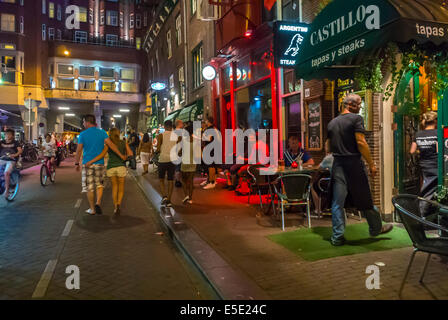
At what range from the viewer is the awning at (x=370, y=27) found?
5117 millimetres

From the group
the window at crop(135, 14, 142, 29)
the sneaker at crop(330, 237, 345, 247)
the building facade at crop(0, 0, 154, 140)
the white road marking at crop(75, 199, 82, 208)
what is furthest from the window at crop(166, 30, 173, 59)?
the window at crop(135, 14, 142, 29)

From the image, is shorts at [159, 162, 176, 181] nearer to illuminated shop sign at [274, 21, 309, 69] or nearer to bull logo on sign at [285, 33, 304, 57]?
illuminated shop sign at [274, 21, 309, 69]

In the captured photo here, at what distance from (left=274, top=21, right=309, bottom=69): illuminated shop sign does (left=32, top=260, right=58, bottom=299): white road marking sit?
6254 mm

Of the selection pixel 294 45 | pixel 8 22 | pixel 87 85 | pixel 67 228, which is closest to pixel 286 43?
pixel 294 45

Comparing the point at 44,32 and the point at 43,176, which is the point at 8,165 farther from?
the point at 44,32

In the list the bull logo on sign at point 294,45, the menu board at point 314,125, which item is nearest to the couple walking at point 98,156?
the menu board at point 314,125

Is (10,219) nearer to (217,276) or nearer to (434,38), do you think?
(217,276)

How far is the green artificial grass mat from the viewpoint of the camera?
505 cm

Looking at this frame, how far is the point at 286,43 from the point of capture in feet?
29.2

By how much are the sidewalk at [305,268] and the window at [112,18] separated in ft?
177

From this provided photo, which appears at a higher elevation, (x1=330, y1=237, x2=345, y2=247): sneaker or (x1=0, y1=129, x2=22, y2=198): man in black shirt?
(x1=0, y1=129, x2=22, y2=198): man in black shirt

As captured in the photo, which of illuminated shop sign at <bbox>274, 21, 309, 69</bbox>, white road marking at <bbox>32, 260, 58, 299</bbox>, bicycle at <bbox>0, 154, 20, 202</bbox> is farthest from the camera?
bicycle at <bbox>0, 154, 20, 202</bbox>

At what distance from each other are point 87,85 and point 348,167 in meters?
45.3

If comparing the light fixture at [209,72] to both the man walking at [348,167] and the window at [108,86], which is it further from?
the window at [108,86]
